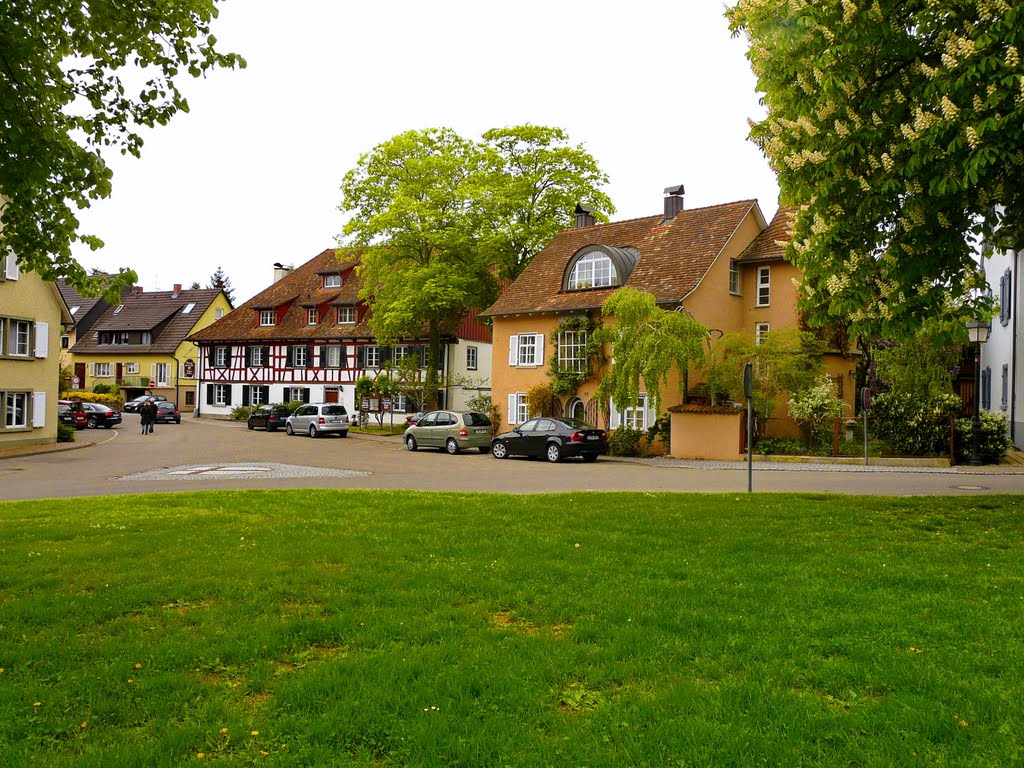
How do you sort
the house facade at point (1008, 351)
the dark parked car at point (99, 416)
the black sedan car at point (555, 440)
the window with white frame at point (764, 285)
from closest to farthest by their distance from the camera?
the house facade at point (1008, 351), the black sedan car at point (555, 440), the window with white frame at point (764, 285), the dark parked car at point (99, 416)

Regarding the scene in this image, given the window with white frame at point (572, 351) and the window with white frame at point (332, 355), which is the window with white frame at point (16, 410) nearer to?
the window with white frame at point (572, 351)

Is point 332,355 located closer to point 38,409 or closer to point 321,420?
point 321,420

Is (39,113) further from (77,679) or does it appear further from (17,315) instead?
(17,315)

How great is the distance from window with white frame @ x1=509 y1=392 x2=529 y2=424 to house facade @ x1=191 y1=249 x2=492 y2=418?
10.4m

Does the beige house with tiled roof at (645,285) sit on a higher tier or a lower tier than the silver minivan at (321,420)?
higher

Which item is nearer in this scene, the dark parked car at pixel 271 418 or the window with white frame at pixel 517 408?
the window with white frame at pixel 517 408

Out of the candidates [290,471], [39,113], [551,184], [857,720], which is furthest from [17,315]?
[857,720]

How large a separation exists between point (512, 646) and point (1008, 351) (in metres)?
26.7

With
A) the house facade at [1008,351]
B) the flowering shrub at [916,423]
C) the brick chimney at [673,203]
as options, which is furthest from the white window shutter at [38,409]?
the house facade at [1008,351]

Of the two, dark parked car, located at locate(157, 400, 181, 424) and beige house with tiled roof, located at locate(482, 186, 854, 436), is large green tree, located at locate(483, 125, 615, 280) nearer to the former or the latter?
beige house with tiled roof, located at locate(482, 186, 854, 436)

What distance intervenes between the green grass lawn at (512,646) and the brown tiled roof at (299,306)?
148 feet

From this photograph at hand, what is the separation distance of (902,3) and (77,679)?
10.7 metres

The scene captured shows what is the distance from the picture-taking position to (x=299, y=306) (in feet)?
191

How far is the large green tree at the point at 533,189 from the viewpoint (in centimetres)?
4250
